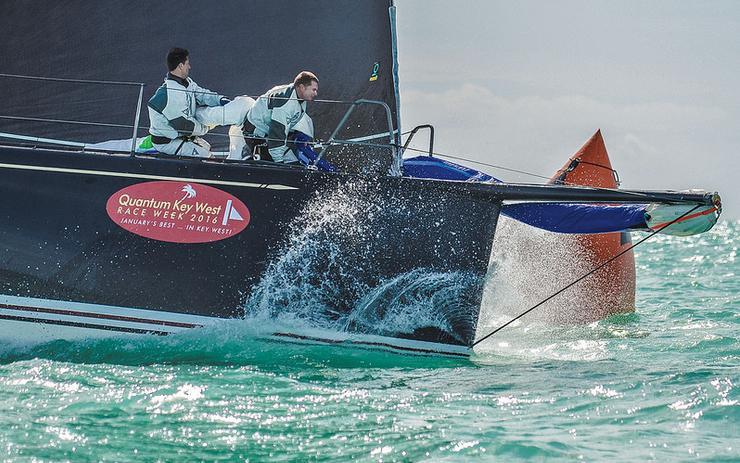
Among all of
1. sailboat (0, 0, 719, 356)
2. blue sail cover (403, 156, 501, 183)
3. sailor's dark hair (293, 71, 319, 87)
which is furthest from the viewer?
blue sail cover (403, 156, 501, 183)

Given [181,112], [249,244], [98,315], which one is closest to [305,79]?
[181,112]

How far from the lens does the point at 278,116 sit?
614 cm

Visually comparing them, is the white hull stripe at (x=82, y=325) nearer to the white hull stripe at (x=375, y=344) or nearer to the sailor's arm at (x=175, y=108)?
the white hull stripe at (x=375, y=344)

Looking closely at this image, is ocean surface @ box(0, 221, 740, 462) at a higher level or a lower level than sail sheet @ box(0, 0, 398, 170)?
lower

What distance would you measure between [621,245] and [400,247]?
3.51m

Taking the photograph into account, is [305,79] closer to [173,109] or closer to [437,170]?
[173,109]

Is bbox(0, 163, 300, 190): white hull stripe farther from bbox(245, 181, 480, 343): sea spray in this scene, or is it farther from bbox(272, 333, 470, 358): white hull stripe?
bbox(272, 333, 470, 358): white hull stripe

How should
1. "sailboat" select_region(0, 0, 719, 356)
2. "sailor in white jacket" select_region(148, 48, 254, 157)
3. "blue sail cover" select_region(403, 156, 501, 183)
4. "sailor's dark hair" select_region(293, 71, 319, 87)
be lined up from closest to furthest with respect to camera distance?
"sailboat" select_region(0, 0, 719, 356) < "sailor's dark hair" select_region(293, 71, 319, 87) < "sailor in white jacket" select_region(148, 48, 254, 157) < "blue sail cover" select_region(403, 156, 501, 183)

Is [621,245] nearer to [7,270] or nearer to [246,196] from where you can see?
[246,196]

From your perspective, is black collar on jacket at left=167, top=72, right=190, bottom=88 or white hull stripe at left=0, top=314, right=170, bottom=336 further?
black collar on jacket at left=167, top=72, right=190, bottom=88

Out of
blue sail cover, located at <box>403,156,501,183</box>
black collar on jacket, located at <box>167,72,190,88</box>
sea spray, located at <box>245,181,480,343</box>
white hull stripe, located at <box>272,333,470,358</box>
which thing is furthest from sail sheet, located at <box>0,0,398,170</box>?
white hull stripe, located at <box>272,333,470,358</box>

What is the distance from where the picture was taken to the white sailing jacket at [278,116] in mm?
6133

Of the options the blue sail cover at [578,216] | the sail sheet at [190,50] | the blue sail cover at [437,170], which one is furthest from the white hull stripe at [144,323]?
the sail sheet at [190,50]

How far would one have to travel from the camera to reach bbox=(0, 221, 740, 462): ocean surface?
13.4ft
